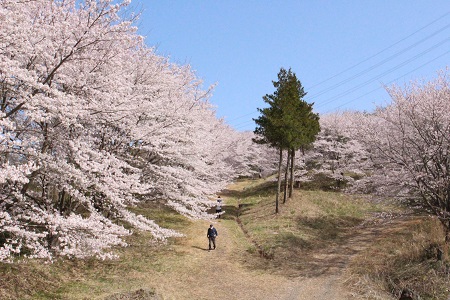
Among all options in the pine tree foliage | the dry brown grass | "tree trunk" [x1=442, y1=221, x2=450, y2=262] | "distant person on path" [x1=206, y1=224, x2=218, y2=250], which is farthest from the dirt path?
the pine tree foliage

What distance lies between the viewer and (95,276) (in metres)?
12.3

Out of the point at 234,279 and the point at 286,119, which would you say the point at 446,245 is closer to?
the point at 234,279

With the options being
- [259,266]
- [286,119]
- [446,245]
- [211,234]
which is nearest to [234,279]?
[259,266]

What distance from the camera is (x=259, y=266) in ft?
52.5

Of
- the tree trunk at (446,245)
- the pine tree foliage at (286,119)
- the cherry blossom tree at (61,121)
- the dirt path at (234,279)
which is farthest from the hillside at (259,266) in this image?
the pine tree foliage at (286,119)

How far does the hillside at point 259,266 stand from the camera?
11078mm

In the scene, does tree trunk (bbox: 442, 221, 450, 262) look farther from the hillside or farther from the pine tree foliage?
the pine tree foliage

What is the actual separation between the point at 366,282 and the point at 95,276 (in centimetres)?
1088

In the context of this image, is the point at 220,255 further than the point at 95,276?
Yes

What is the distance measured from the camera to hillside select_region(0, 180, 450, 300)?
36.3ft

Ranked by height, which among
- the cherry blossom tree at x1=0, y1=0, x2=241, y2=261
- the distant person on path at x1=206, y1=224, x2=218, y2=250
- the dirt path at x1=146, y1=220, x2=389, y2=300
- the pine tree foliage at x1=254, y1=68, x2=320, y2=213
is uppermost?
the pine tree foliage at x1=254, y1=68, x2=320, y2=213

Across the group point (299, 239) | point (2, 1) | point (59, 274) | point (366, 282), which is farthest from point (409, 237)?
point (2, 1)

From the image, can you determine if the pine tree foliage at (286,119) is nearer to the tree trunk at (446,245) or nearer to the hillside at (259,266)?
the hillside at (259,266)

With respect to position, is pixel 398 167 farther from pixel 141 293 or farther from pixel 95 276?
pixel 95 276
